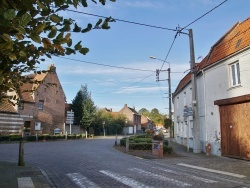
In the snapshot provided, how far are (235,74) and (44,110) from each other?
3528 centimetres

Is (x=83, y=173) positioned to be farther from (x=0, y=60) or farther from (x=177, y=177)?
(x=0, y=60)

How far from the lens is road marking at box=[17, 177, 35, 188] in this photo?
8305 mm

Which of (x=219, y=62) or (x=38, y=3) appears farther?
(x=219, y=62)

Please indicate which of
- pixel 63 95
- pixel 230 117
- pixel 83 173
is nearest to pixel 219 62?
pixel 230 117

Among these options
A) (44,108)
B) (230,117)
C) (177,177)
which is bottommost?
(177,177)

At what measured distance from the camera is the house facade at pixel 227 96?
49.9 ft

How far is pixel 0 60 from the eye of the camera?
3041mm

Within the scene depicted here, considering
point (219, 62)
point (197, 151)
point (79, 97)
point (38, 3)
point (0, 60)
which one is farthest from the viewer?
point (79, 97)

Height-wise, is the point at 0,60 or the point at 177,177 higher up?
the point at 0,60

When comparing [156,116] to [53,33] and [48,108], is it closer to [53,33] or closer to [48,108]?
[48,108]

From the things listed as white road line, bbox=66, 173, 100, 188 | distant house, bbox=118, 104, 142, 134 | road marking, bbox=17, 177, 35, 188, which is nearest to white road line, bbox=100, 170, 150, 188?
white road line, bbox=66, 173, 100, 188

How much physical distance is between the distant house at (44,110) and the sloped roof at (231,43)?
25.8 meters

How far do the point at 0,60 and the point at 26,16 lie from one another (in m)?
1.01

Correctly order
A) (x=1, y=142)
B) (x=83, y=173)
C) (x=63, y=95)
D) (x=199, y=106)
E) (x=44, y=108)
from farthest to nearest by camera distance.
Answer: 1. (x=63, y=95)
2. (x=44, y=108)
3. (x=1, y=142)
4. (x=199, y=106)
5. (x=83, y=173)
